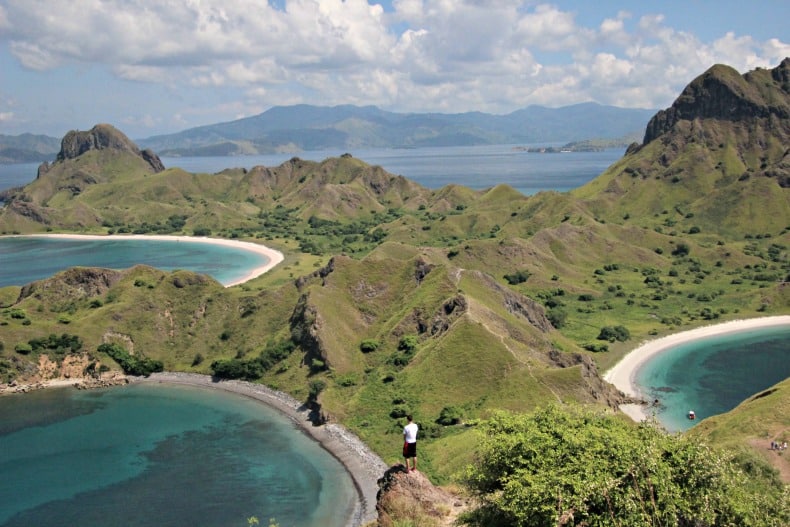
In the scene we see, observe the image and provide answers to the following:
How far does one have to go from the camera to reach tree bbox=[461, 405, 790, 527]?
32031mm

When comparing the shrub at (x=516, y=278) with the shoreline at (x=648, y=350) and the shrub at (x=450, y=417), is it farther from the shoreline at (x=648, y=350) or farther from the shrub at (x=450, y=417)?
the shrub at (x=450, y=417)

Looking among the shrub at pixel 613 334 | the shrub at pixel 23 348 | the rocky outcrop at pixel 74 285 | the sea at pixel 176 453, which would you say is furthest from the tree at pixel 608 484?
the rocky outcrop at pixel 74 285

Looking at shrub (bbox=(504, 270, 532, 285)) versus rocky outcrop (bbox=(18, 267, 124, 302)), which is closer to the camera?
rocky outcrop (bbox=(18, 267, 124, 302))

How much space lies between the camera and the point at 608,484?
1277 inches

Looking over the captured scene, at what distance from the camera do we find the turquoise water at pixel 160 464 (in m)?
64.1

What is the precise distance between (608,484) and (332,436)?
52567mm

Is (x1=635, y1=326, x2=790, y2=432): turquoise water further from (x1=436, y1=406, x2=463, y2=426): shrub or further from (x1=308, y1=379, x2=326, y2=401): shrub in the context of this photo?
(x1=308, y1=379, x2=326, y2=401): shrub

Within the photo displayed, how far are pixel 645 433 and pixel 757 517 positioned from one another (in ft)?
27.8

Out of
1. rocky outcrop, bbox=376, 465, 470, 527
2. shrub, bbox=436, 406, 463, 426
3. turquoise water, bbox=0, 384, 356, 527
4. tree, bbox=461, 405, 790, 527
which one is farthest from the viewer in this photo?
shrub, bbox=436, 406, 463, 426

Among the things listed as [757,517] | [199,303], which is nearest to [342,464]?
[757,517]

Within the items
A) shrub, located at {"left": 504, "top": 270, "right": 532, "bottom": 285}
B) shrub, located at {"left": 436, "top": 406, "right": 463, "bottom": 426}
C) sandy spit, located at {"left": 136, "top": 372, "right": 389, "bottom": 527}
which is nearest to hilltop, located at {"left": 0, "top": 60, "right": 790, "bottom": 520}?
shrub, located at {"left": 436, "top": 406, "right": 463, "bottom": 426}

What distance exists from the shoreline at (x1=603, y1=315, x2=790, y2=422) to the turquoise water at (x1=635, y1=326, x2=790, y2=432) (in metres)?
1.35

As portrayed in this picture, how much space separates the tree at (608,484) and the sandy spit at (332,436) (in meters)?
27.6

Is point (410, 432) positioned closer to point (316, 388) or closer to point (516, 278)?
point (316, 388)
